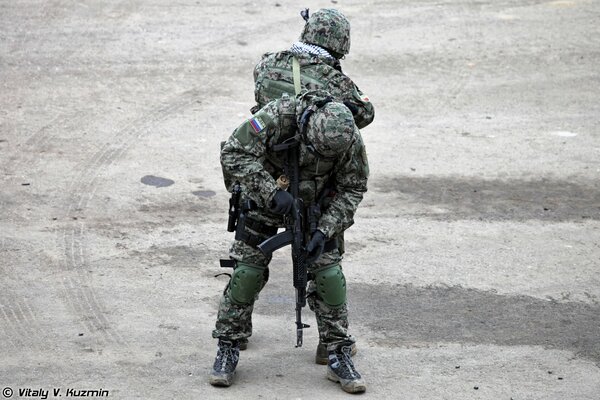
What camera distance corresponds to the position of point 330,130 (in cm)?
519

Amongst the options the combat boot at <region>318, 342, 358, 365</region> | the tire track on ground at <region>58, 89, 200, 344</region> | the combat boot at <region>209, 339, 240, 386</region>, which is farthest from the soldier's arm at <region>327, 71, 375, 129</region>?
the tire track on ground at <region>58, 89, 200, 344</region>

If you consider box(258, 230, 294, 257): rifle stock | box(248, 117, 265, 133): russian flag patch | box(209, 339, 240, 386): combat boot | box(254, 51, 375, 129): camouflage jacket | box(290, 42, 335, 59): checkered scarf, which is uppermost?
box(290, 42, 335, 59): checkered scarf

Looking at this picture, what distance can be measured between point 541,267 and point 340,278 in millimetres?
2367

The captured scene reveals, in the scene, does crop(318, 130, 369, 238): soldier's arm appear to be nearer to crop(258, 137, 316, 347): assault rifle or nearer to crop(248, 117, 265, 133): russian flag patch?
crop(258, 137, 316, 347): assault rifle

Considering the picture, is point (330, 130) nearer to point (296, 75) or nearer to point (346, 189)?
point (346, 189)

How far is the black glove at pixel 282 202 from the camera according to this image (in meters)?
5.30

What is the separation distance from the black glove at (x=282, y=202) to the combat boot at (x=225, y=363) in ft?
2.81

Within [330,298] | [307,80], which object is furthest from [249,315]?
[307,80]

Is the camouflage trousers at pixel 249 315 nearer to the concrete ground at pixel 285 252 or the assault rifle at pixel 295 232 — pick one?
the assault rifle at pixel 295 232

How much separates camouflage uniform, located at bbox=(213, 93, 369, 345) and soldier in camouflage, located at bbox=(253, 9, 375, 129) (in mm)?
376

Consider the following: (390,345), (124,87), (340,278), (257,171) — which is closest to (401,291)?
(390,345)

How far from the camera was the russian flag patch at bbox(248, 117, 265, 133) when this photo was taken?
17.5 feet

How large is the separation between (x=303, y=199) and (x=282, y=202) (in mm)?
286

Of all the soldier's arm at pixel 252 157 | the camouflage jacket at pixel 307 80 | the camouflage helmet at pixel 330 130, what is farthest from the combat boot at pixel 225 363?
the camouflage jacket at pixel 307 80
